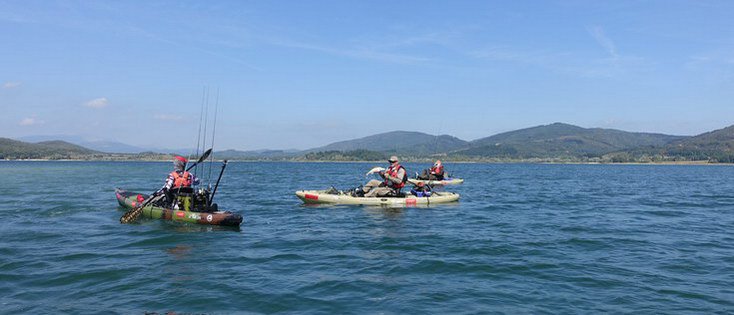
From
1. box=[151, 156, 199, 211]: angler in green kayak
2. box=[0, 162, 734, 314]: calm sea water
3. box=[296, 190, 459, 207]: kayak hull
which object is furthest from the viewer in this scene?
box=[296, 190, 459, 207]: kayak hull

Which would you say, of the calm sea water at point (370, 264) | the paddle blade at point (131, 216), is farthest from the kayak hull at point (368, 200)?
A: the paddle blade at point (131, 216)

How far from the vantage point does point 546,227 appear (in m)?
20.7

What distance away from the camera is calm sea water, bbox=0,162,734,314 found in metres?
9.98

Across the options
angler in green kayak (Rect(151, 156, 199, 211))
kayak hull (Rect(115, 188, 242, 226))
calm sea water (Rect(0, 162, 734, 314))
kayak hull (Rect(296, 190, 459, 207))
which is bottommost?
calm sea water (Rect(0, 162, 734, 314))

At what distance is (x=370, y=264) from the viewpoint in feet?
44.6

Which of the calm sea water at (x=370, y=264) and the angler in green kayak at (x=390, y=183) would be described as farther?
the angler in green kayak at (x=390, y=183)

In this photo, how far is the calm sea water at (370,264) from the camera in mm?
9977

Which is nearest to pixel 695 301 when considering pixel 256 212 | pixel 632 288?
Answer: pixel 632 288

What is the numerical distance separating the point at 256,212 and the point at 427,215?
9.06 meters

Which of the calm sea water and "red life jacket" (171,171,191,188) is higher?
"red life jacket" (171,171,191,188)

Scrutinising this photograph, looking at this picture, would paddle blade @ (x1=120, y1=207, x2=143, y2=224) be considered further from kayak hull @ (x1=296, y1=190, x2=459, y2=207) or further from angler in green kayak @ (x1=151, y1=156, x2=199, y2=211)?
kayak hull @ (x1=296, y1=190, x2=459, y2=207)

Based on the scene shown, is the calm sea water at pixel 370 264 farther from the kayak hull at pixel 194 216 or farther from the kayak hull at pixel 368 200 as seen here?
the kayak hull at pixel 368 200

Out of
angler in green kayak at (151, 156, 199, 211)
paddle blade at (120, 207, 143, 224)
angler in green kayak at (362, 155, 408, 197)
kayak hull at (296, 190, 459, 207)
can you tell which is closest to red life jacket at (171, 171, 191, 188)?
angler in green kayak at (151, 156, 199, 211)

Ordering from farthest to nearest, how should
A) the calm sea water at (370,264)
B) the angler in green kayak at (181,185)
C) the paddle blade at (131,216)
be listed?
the paddle blade at (131,216), the angler in green kayak at (181,185), the calm sea water at (370,264)
